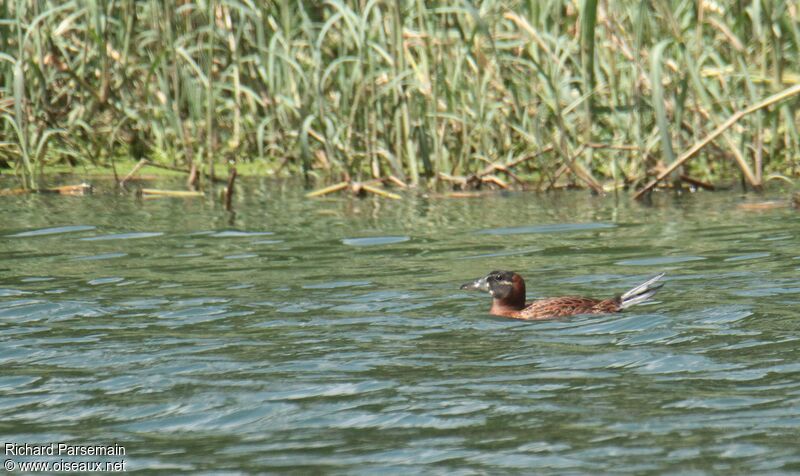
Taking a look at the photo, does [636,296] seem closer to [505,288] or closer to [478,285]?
[505,288]

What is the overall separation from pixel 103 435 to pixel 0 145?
25.2 feet

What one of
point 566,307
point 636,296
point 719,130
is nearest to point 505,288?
point 566,307

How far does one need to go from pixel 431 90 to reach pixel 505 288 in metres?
4.30

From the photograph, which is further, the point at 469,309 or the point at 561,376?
the point at 469,309

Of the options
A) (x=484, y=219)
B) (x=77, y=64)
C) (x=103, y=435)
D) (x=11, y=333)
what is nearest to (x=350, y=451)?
(x=103, y=435)

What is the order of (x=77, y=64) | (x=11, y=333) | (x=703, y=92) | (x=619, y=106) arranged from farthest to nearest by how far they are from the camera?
(x=77, y=64), (x=619, y=106), (x=703, y=92), (x=11, y=333)

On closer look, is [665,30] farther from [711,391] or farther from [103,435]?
[103,435]

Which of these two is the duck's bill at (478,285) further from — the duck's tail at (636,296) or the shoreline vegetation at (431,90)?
the shoreline vegetation at (431,90)

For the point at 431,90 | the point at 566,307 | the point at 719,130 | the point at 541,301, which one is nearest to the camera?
the point at 566,307

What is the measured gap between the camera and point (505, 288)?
6.65 m

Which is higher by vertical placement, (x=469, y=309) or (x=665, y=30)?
(x=665, y=30)

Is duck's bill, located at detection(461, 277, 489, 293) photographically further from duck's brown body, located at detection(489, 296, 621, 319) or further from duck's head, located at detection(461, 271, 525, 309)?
duck's brown body, located at detection(489, 296, 621, 319)

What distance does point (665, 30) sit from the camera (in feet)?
35.6

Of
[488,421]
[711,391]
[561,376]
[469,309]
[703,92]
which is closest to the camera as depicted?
[488,421]
